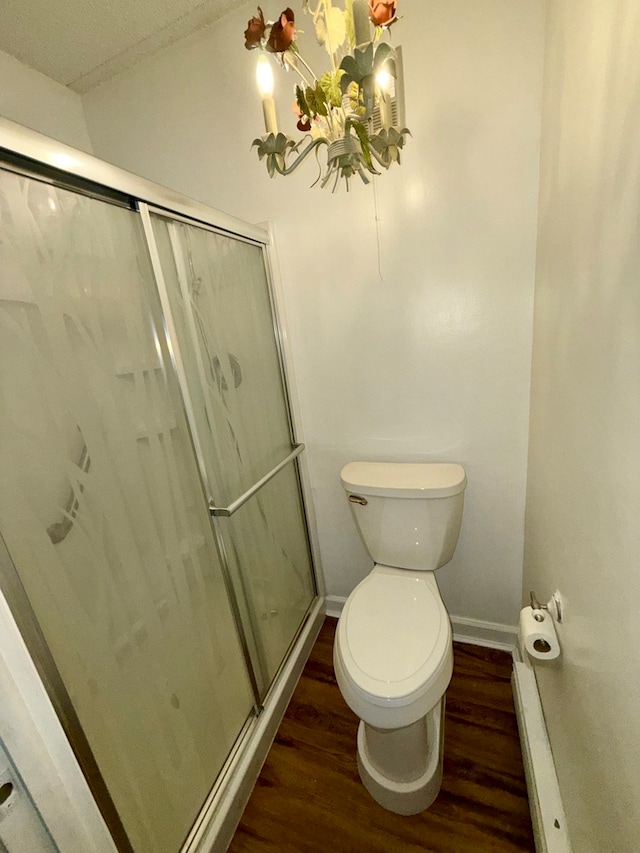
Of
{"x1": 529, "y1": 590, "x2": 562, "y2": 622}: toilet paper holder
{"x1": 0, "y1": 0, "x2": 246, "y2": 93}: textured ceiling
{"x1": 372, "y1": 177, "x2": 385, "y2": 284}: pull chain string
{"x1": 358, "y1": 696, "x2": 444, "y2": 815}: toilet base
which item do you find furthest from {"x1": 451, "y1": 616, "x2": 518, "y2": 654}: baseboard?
{"x1": 0, "y1": 0, "x2": 246, "y2": 93}: textured ceiling

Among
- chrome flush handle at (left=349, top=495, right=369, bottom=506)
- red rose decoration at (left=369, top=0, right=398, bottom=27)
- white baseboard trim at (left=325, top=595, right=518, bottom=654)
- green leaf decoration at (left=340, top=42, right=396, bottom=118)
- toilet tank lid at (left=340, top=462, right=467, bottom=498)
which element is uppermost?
red rose decoration at (left=369, top=0, right=398, bottom=27)

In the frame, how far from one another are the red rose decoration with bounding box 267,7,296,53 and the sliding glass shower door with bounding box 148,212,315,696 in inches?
17.7

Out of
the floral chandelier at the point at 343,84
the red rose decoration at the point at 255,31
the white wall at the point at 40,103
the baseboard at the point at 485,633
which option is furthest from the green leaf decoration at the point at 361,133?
the baseboard at the point at 485,633

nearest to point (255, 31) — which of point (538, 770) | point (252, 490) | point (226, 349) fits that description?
point (226, 349)

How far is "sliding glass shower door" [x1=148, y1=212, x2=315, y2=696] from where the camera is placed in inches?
41.8

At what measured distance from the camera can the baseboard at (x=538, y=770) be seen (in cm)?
85

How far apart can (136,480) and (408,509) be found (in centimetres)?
91

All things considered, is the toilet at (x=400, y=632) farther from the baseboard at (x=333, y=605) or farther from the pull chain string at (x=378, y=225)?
the pull chain string at (x=378, y=225)

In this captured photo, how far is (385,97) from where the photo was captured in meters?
0.79

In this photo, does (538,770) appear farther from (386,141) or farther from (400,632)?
(386,141)

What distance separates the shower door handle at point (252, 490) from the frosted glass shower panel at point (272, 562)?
0.05 meters

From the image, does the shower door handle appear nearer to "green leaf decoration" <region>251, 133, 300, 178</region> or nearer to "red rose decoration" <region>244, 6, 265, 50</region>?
"green leaf decoration" <region>251, 133, 300, 178</region>

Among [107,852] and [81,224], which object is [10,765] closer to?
[107,852]

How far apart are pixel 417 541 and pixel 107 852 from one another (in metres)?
1.08
